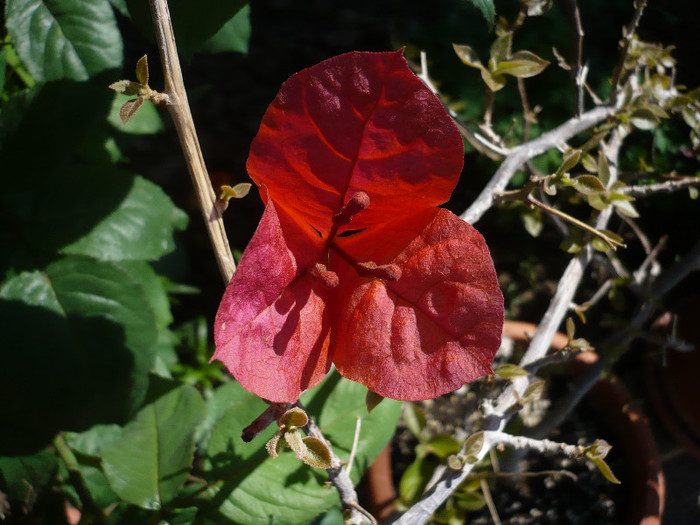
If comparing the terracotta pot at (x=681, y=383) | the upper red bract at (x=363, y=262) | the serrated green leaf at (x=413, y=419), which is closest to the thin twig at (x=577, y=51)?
the upper red bract at (x=363, y=262)

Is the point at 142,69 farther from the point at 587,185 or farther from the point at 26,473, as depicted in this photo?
the point at 26,473

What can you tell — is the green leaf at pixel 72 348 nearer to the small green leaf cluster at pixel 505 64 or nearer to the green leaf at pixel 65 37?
the green leaf at pixel 65 37

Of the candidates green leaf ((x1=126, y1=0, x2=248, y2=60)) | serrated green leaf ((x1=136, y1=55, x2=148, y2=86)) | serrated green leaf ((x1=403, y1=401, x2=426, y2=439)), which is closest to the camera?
serrated green leaf ((x1=136, y1=55, x2=148, y2=86))

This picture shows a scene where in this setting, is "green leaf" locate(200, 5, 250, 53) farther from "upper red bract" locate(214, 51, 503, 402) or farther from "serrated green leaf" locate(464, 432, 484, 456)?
"serrated green leaf" locate(464, 432, 484, 456)

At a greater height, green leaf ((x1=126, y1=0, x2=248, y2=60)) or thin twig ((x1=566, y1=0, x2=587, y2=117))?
green leaf ((x1=126, y1=0, x2=248, y2=60))

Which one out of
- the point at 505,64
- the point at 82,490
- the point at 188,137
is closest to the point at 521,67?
the point at 505,64

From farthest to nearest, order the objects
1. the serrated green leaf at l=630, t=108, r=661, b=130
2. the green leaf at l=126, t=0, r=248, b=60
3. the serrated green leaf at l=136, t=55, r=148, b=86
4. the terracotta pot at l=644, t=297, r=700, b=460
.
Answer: the terracotta pot at l=644, t=297, r=700, b=460
the serrated green leaf at l=630, t=108, r=661, b=130
the green leaf at l=126, t=0, r=248, b=60
the serrated green leaf at l=136, t=55, r=148, b=86

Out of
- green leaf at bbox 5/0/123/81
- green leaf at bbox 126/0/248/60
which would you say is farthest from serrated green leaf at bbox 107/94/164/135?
green leaf at bbox 126/0/248/60
